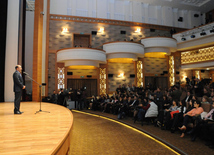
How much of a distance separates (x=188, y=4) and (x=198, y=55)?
16.5ft

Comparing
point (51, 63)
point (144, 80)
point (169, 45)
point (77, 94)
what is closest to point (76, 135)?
point (77, 94)

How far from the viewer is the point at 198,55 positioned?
43.7 feet

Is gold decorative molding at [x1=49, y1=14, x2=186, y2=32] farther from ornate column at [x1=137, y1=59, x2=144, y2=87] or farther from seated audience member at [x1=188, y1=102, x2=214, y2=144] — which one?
seated audience member at [x1=188, y1=102, x2=214, y2=144]

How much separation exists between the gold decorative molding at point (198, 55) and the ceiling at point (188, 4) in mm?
4464

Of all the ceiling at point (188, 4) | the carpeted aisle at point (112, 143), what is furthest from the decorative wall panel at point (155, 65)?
the carpeted aisle at point (112, 143)

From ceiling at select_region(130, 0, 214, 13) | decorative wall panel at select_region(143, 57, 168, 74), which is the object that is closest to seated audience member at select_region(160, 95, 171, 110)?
decorative wall panel at select_region(143, 57, 168, 74)

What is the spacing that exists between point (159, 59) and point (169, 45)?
5.78ft

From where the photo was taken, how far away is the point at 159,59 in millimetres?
14141

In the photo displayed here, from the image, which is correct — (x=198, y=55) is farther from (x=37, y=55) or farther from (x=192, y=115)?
(x=37, y=55)

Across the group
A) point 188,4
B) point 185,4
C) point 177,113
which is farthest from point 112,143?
point 188,4

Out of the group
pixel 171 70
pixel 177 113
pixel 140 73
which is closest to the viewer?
pixel 177 113

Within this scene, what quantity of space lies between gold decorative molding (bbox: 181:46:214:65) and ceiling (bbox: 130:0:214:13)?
14.6ft

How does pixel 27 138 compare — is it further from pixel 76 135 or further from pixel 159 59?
pixel 159 59

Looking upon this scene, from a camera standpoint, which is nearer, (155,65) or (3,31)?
(3,31)
